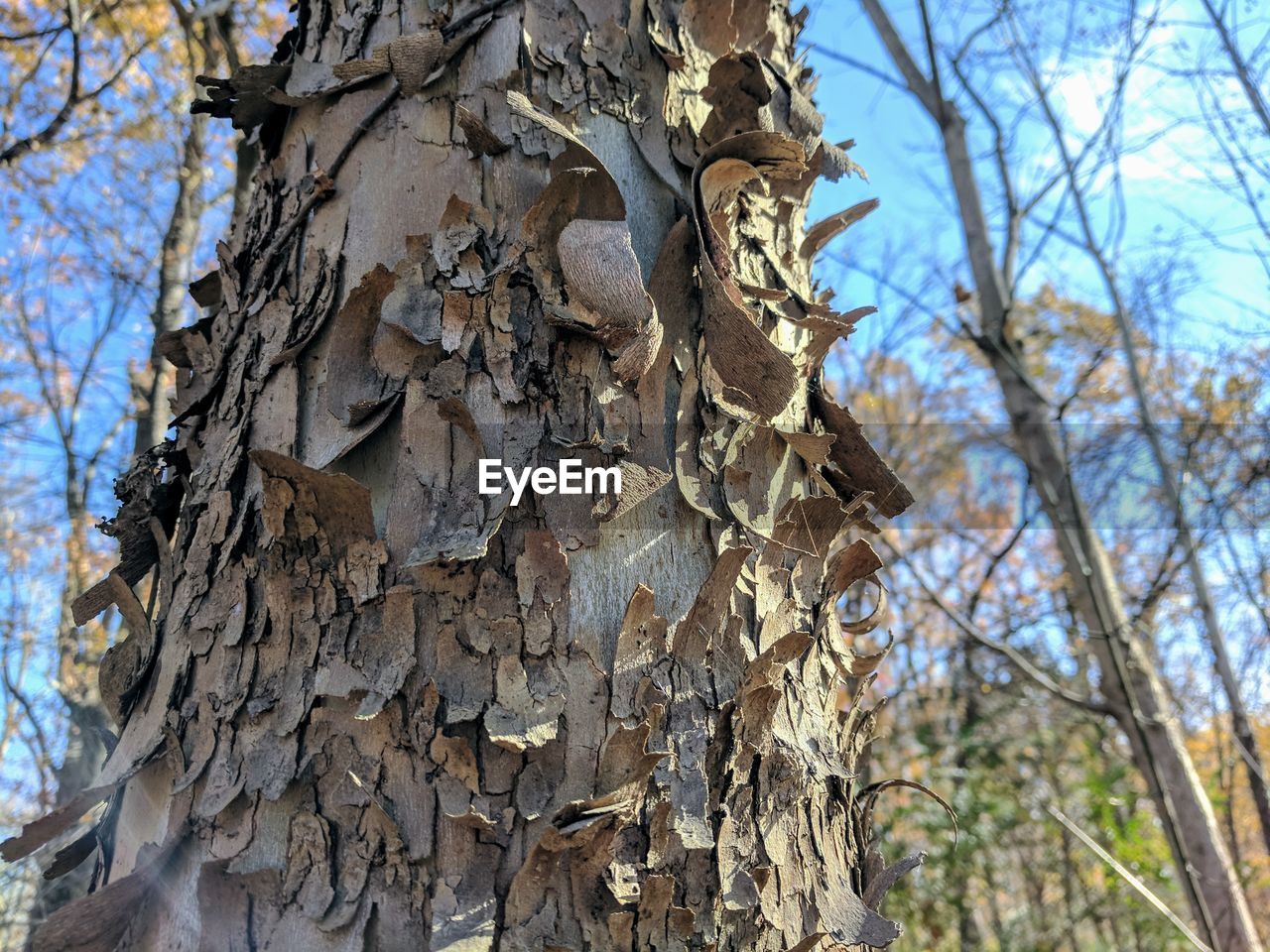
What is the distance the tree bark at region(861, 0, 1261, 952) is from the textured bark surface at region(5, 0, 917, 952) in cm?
278

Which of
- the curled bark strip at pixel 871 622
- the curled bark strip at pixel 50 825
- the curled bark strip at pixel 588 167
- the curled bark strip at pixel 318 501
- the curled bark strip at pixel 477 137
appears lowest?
the curled bark strip at pixel 50 825

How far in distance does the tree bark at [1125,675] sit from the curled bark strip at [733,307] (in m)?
2.82

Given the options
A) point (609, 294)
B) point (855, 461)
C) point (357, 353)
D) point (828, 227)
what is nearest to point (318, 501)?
point (357, 353)

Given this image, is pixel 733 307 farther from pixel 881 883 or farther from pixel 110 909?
pixel 110 909

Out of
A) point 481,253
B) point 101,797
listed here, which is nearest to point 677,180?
point 481,253

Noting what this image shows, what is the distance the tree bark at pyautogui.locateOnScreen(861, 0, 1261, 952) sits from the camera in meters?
3.04

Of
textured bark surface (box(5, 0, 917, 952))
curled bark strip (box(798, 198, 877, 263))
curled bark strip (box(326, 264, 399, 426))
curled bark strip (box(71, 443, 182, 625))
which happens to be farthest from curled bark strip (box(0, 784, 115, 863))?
curled bark strip (box(798, 198, 877, 263))

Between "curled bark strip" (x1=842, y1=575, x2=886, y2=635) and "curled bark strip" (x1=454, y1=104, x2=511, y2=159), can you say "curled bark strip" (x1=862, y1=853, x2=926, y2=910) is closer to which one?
"curled bark strip" (x1=842, y1=575, x2=886, y2=635)

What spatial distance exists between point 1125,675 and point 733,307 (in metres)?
2.97

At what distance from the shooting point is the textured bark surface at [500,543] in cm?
61

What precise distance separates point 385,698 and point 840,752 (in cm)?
43

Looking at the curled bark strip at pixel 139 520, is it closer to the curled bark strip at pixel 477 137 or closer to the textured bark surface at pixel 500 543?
A: the textured bark surface at pixel 500 543

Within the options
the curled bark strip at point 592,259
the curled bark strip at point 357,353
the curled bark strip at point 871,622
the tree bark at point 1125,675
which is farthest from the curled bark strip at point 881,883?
the tree bark at point 1125,675

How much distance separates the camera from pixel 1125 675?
3016 mm
